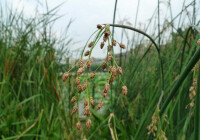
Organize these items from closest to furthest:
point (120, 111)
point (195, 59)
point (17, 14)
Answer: point (195, 59)
point (120, 111)
point (17, 14)

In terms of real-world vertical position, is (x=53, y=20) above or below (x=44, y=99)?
above

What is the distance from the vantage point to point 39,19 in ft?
7.41

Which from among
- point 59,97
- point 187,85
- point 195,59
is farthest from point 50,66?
point 195,59

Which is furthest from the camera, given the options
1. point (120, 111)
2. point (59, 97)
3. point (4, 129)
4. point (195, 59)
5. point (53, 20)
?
point (53, 20)

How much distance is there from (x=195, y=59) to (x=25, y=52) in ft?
7.15

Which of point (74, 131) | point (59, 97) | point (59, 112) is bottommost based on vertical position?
point (74, 131)

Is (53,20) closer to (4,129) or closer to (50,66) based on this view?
(50,66)

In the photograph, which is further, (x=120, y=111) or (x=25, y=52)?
(x=25, y=52)

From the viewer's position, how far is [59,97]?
197 centimetres

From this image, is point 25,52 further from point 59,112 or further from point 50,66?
point 59,112

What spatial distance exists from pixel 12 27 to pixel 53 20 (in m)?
0.49

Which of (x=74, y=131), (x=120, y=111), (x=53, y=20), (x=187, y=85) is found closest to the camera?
(x=187, y=85)

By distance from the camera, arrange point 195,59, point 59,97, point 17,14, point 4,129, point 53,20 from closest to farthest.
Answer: point 195,59 → point 4,129 → point 59,97 → point 53,20 → point 17,14

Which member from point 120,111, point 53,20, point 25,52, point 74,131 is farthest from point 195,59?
point 25,52
